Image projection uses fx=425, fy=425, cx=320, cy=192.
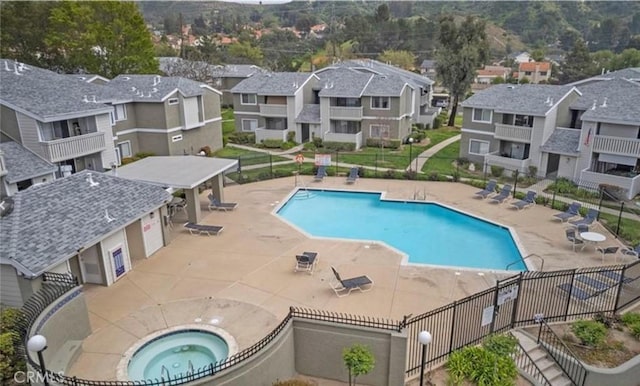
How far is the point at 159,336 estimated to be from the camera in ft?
41.1

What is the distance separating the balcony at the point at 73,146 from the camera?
22.6 meters

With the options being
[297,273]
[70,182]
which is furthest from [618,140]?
[70,182]

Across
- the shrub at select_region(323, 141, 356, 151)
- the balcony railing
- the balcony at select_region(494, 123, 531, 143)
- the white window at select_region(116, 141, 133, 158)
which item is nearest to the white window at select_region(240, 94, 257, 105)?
the balcony railing

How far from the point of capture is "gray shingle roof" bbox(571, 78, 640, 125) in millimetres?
26438

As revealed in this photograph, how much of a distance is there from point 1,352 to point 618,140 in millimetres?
31856

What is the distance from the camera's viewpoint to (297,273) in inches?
661

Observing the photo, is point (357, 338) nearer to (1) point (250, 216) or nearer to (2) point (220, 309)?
(2) point (220, 309)

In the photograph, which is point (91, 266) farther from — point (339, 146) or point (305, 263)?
point (339, 146)

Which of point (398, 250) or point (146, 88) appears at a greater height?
point (146, 88)

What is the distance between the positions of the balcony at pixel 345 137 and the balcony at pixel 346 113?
162cm

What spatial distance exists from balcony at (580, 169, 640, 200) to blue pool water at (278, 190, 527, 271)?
386 inches

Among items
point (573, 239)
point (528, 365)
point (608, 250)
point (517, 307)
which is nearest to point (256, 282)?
point (517, 307)

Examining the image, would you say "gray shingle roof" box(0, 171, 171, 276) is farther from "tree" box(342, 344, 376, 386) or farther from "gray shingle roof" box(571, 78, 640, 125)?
"gray shingle roof" box(571, 78, 640, 125)

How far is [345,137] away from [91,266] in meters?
27.7
